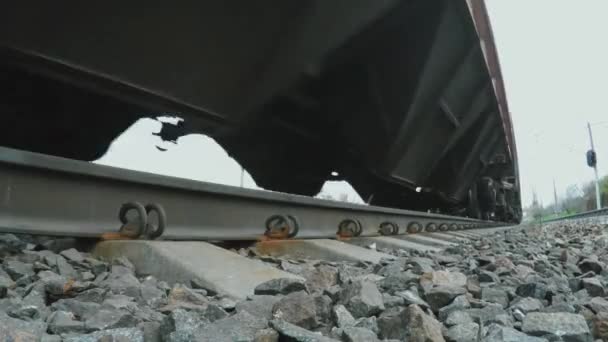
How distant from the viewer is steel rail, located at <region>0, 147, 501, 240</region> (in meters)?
1.43

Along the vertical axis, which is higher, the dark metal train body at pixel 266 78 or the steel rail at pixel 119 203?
the dark metal train body at pixel 266 78

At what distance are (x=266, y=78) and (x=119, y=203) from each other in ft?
5.44

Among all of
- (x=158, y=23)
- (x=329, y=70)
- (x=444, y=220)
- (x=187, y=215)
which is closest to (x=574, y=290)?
(x=187, y=215)

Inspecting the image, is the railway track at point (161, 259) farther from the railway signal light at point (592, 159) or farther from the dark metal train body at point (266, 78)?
the railway signal light at point (592, 159)

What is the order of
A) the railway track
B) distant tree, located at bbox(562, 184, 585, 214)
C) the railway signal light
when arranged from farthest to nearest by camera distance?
distant tree, located at bbox(562, 184, 585, 214) → the railway signal light → the railway track

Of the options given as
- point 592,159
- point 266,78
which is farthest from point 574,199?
point 266,78

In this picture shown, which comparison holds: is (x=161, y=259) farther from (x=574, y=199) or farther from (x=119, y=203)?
(x=574, y=199)

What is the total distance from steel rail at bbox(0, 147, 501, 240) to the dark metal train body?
882 mm

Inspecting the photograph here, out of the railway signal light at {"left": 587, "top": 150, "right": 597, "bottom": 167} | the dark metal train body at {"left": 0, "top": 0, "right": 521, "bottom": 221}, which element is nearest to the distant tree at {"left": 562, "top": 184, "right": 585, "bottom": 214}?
the railway signal light at {"left": 587, "top": 150, "right": 597, "bottom": 167}

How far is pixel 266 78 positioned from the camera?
3.17 m

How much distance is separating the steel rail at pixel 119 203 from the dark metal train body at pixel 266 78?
882 mm

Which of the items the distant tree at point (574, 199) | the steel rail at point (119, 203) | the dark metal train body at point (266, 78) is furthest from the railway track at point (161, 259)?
the distant tree at point (574, 199)

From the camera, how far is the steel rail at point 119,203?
1431 mm

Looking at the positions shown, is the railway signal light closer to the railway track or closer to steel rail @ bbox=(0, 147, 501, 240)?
the railway track
